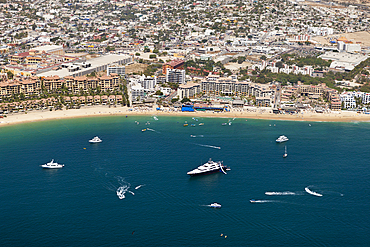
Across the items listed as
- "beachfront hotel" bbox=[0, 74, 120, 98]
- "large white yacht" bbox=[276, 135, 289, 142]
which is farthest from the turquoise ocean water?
"beachfront hotel" bbox=[0, 74, 120, 98]

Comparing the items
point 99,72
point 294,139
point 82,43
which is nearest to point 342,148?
point 294,139

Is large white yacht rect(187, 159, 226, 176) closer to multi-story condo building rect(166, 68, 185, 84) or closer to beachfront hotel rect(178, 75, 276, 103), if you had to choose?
beachfront hotel rect(178, 75, 276, 103)

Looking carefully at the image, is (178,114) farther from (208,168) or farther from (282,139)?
(208,168)

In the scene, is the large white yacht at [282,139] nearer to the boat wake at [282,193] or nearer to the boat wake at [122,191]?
the boat wake at [282,193]

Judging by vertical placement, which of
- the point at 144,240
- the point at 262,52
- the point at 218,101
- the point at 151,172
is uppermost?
the point at 262,52

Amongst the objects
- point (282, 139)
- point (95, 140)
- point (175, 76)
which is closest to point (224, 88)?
point (175, 76)

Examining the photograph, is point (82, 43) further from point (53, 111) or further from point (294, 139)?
point (294, 139)

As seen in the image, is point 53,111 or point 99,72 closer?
point 53,111
